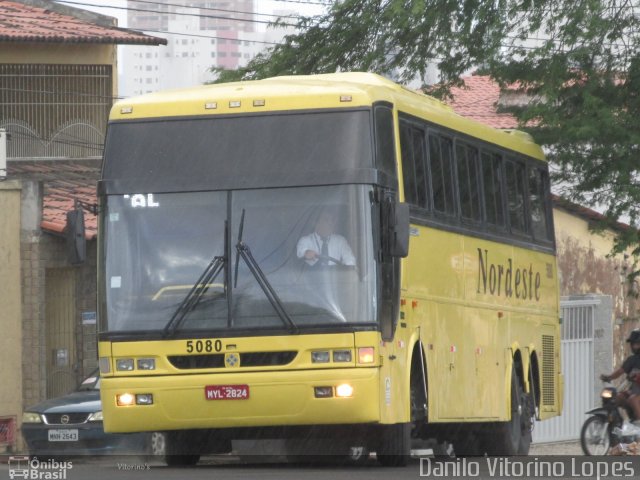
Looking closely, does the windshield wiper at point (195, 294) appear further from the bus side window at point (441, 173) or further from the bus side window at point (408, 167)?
the bus side window at point (441, 173)

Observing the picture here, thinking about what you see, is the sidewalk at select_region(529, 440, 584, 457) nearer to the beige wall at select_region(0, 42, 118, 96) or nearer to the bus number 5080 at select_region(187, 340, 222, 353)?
the beige wall at select_region(0, 42, 118, 96)

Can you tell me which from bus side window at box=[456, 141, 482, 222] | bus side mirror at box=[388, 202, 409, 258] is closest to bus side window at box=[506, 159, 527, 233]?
bus side window at box=[456, 141, 482, 222]

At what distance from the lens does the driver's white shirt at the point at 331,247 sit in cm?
1433

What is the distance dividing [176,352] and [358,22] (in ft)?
38.8

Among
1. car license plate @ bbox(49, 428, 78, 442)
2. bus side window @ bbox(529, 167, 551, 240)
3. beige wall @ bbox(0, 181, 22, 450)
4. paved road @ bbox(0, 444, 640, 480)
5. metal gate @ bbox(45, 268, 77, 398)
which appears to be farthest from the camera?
metal gate @ bbox(45, 268, 77, 398)

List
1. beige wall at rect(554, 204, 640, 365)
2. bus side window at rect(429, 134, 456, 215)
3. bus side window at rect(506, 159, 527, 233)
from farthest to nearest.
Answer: beige wall at rect(554, 204, 640, 365)
bus side window at rect(506, 159, 527, 233)
bus side window at rect(429, 134, 456, 215)

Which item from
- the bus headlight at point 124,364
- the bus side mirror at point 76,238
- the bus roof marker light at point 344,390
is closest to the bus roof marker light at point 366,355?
the bus roof marker light at point 344,390

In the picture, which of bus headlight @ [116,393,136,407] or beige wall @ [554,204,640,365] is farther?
beige wall @ [554,204,640,365]

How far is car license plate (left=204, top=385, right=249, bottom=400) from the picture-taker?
565 inches

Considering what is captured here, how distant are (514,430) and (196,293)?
20.6 feet

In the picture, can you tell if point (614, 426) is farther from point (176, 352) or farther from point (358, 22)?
point (358, 22)

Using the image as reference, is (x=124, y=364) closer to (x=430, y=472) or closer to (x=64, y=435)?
(x=430, y=472)

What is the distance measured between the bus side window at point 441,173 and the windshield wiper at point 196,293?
2901 millimetres

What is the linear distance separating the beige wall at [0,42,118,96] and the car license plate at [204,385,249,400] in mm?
18146
